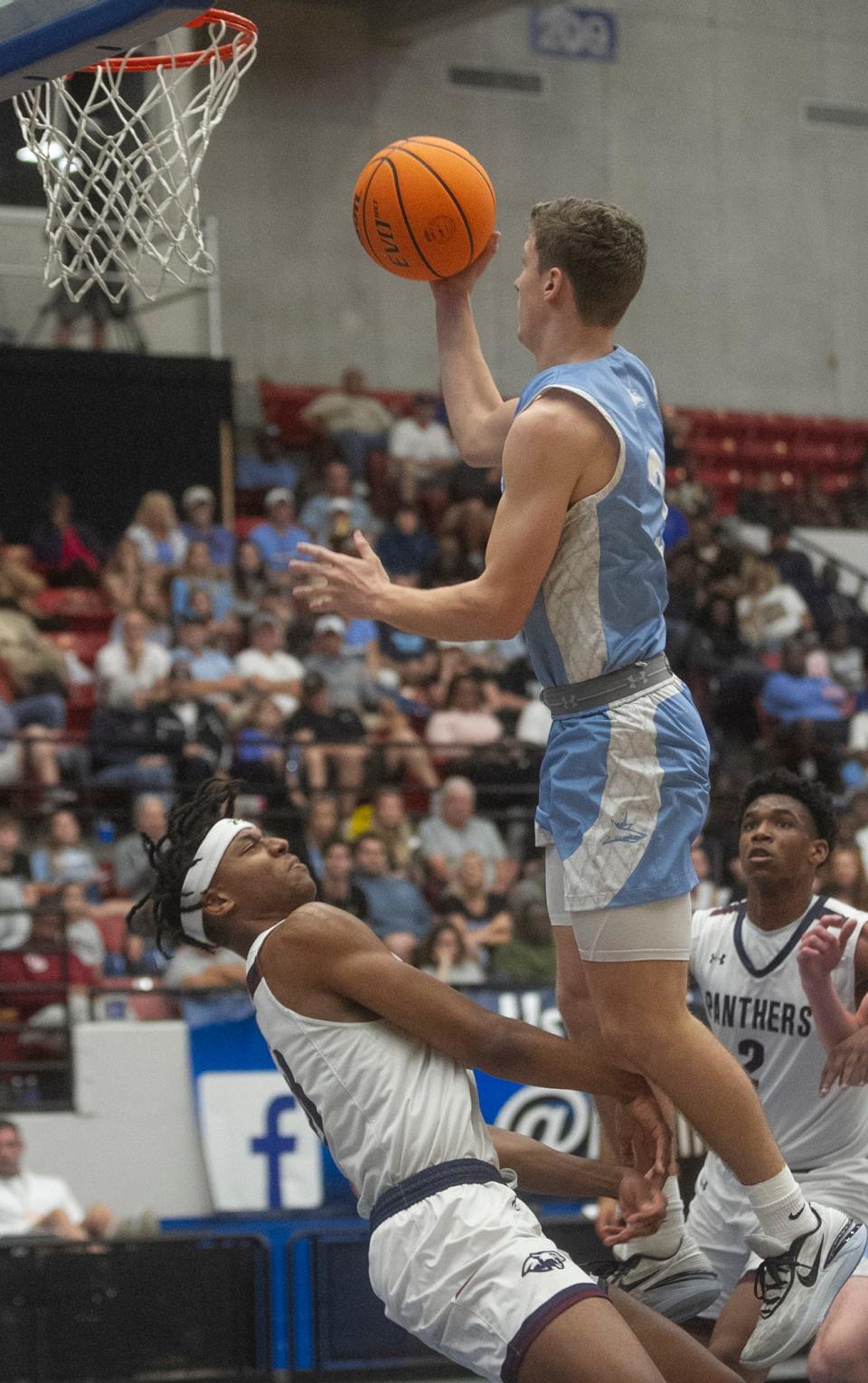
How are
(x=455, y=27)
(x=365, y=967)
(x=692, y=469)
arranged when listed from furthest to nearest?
(x=455, y=27) → (x=692, y=469) → (x=365, y=967)

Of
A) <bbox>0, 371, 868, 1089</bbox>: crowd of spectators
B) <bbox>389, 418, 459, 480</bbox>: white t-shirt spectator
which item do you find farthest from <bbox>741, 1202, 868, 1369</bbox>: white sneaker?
<bbox>389, 418, 459, 480</bbox>: white t-shirt spectator

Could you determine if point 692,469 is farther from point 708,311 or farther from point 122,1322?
point 122,1322

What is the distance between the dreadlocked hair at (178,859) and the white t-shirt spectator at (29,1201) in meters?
4.26

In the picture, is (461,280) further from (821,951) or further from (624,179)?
(624,179)

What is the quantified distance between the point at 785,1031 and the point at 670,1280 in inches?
40.3

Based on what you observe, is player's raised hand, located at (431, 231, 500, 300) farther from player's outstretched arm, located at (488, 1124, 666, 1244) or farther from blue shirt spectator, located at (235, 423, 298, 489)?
blue shirt spectator, located at (235, 423, 298, 489)

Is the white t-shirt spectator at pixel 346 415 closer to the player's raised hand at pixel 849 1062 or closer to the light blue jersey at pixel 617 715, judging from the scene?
the player's raised hand at pixel 849 1062

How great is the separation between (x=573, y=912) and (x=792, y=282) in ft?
54.9

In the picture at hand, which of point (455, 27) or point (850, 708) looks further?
point (455, 27)

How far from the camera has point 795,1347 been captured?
418 centimetres

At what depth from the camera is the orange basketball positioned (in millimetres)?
4332

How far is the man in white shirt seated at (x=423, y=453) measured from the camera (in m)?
15.7

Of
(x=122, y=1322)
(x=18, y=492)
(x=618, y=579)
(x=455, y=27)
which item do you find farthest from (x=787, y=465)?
(x=618, y=579)

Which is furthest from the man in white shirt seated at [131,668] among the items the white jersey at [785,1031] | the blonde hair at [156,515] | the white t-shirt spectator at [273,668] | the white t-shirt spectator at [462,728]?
the white jersey at [785,1031]
